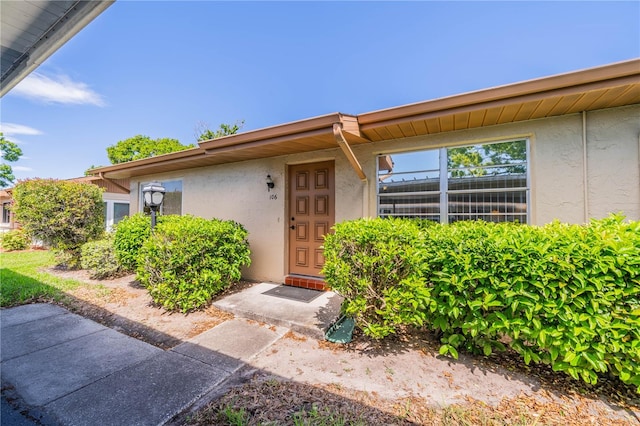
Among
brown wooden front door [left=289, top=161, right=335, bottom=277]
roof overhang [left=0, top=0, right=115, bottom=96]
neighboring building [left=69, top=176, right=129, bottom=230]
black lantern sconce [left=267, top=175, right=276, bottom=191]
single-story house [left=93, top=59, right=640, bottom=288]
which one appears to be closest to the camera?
roof overhang [left=0, top=0, right=115, bottom=96]

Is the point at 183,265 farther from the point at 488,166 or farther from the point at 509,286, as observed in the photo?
the point at 488,166

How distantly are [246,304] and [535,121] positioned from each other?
199 inches

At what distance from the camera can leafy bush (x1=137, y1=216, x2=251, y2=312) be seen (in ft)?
13.0

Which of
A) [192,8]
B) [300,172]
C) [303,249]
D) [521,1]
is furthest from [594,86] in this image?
[192,8]

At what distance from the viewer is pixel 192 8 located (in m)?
5.06

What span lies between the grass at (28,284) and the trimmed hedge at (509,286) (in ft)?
18.5

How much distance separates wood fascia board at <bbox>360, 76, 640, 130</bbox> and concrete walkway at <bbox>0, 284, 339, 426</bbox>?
294cm

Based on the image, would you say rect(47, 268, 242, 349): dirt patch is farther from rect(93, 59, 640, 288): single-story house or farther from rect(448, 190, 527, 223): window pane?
rect(448, 190, 527, 223): window pane

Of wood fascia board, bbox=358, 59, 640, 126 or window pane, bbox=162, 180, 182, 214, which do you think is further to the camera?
window pane, bbox=162, 180, 182, 214

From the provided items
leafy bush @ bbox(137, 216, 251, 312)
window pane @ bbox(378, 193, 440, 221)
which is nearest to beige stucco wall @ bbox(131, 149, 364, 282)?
window pane @ bbox(378, 193, 440, 221)

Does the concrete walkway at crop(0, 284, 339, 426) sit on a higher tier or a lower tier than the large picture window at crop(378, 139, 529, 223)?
lower

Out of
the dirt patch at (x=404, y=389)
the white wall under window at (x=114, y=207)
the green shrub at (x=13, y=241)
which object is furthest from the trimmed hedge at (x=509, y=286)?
the green shrub at (x=13, y=241)

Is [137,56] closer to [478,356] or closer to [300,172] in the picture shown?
[300,172]

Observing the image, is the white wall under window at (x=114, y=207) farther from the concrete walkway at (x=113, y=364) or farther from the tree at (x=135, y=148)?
the tree at (x=135, y=148)
